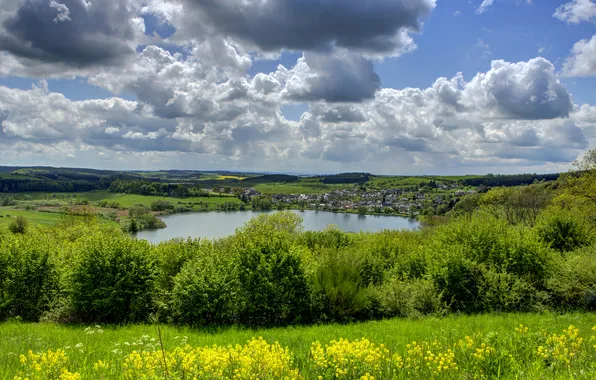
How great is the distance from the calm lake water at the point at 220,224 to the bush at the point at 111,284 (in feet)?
218

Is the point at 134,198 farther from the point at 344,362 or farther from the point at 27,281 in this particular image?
the point at 344,362

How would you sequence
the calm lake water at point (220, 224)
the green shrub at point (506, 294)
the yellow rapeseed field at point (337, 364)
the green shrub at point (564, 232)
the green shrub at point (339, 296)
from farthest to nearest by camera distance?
1. the calm lake water at point (220, 224)
2. the green shrub at point (564, 232)
3. the green shrub at point (506, 294)
4. the green shrub at point (339, 296)
5. the yellow rapeseed field at point (337, 364)

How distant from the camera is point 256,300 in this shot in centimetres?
1342

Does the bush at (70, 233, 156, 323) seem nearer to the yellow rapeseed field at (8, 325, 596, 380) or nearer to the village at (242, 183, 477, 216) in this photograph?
the yellow rapeseed field at (8, 325, 596, 380)

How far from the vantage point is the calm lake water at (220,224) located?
89.1 m

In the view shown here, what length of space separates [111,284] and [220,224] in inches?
3728

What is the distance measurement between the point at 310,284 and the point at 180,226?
94.8 m

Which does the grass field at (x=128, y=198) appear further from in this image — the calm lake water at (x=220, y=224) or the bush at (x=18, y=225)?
the bush at (x=18, y=225)

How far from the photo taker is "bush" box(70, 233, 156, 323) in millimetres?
13766

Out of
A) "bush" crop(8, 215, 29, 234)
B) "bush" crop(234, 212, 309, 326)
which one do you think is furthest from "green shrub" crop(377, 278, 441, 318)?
"bush" crop(8, 215, 29, 234)

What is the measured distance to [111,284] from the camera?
551 inches

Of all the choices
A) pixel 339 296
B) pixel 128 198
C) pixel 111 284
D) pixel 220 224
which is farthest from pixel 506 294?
pixel 128 198

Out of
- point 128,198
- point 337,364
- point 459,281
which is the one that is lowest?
point 128,198

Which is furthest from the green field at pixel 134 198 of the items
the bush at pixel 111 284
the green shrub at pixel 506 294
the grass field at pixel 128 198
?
the green shrub at pixel 506 294
